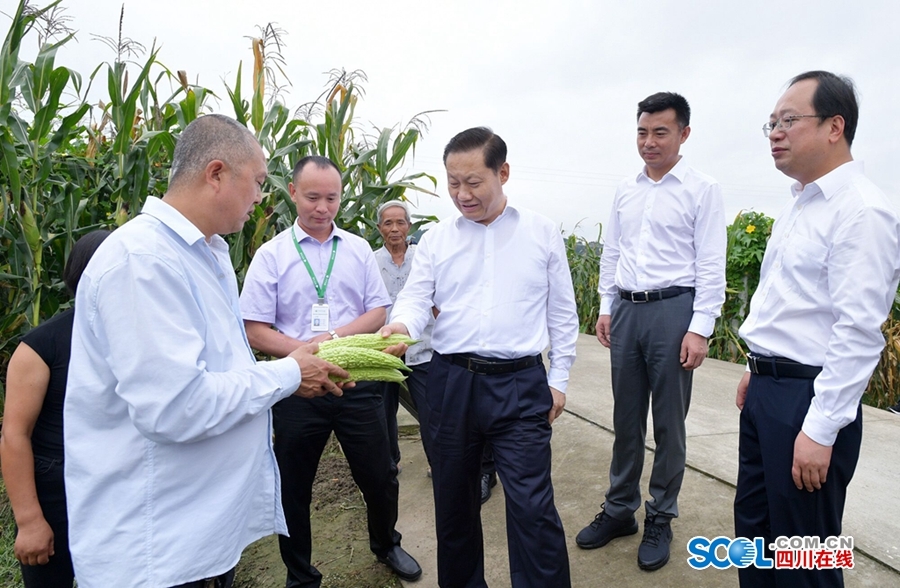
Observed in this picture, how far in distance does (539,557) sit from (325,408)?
3.94ft

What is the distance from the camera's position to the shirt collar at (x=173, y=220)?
1.66 m

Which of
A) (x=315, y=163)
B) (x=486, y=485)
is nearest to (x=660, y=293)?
(x=486, y=485)

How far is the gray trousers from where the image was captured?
2.98m

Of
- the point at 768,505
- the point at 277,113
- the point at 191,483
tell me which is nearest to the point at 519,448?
the point at 768,505

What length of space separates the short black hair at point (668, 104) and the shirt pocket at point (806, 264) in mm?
1206

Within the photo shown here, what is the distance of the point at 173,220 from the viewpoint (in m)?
1.67

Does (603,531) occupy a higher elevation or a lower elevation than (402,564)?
higher

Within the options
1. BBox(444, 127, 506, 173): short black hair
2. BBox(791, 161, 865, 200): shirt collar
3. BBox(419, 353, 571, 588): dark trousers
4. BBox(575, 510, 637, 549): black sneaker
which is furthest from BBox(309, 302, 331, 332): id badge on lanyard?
BBox(791, 161, 865, 200): shirt collar

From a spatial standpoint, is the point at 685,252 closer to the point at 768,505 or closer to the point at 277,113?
the point at 768,505

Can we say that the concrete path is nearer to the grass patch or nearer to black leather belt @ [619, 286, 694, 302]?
black leather belt @ [619, 286, 694, 302]

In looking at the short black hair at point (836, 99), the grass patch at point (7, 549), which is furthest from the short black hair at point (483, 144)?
the grass patch at point (7, 549)

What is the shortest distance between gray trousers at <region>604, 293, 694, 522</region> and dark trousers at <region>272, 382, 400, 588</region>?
4.20 ft

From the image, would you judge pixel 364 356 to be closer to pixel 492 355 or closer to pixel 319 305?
pixel 492 355

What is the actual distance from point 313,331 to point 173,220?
4.37 ft
